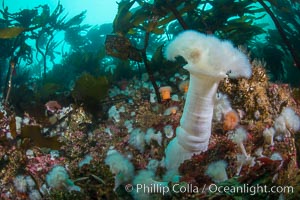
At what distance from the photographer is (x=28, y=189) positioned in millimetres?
3492

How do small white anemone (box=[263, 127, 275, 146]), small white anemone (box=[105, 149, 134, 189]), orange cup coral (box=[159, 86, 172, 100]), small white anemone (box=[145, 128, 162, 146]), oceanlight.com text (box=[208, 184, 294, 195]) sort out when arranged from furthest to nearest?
orange cup coral (box=[159, 86, 172, 100]) < small white anemone (box=[145, 128, 162, 146]) < small white anemone (box=[263, 127, 275, 146]) < small white anemone (box=[105, 149, 134, 189]) < oceanlight.com text (box=[208, 184, 294, 195])

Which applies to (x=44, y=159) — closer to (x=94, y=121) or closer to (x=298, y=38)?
(x=94, y=121)

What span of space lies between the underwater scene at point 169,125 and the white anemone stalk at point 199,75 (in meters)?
0.01

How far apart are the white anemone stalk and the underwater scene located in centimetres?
1

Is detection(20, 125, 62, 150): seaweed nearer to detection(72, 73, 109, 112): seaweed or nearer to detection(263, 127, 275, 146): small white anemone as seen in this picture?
detection(72, 73, 109, 112): seaweed

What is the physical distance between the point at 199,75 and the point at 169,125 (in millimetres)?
1312

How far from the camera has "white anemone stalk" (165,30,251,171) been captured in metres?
2.52

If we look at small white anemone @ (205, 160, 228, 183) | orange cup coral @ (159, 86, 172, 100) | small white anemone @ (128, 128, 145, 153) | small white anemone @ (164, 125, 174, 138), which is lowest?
small white anemone @ (205, 160, 228, 183)

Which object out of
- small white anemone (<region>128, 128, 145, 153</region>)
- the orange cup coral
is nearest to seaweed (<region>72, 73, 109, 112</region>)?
the orange cup coral

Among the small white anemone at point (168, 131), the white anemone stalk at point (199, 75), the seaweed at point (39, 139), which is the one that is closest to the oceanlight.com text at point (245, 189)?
the white anemone stalk at point (199, 75)

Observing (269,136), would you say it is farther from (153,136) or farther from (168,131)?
(153,136)

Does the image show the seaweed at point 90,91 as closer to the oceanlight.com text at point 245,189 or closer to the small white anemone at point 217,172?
the small white anemone at point 217,172

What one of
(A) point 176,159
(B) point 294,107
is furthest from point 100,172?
(B) point 294,107

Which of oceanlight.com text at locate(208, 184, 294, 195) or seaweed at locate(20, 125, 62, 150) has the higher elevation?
seaweed at locate(20, 125, 62, 150)
